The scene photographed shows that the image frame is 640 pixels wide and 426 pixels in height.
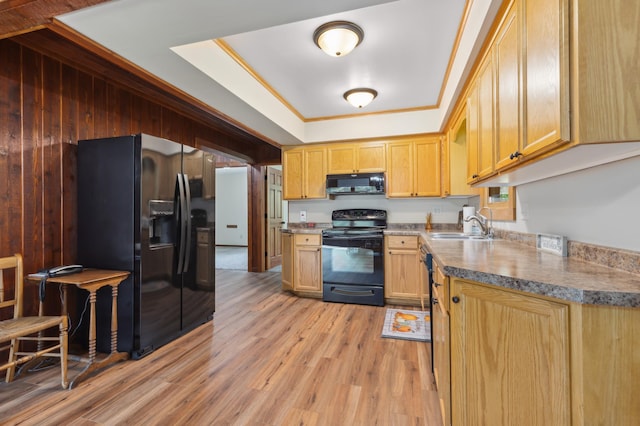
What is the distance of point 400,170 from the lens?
4113 millimetres

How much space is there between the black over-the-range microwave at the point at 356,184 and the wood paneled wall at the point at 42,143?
8.70 feet

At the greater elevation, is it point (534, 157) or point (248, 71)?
point (248, 71)

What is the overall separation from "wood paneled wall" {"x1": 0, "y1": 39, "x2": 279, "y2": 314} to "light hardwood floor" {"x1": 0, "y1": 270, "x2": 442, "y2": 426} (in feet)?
3.07

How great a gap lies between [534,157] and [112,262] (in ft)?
9.72

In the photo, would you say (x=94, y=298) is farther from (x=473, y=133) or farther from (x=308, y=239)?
(x=473, y=133)

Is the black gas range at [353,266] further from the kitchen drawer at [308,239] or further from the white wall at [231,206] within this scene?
the white wall at [231,206]

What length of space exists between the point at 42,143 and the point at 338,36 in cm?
252

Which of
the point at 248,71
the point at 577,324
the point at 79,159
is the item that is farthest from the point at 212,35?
the point at 577,324

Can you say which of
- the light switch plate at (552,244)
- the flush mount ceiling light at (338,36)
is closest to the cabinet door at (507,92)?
the light switch plate at (552,244)

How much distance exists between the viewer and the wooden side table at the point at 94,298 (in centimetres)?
208

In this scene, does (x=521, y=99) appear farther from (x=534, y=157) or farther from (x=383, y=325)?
(x=383, y=325)

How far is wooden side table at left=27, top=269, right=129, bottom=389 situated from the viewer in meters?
2.08

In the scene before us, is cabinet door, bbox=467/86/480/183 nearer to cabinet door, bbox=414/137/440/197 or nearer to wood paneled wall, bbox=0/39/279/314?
cabinet door, bbox=414/137/440/197

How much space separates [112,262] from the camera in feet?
7.99
